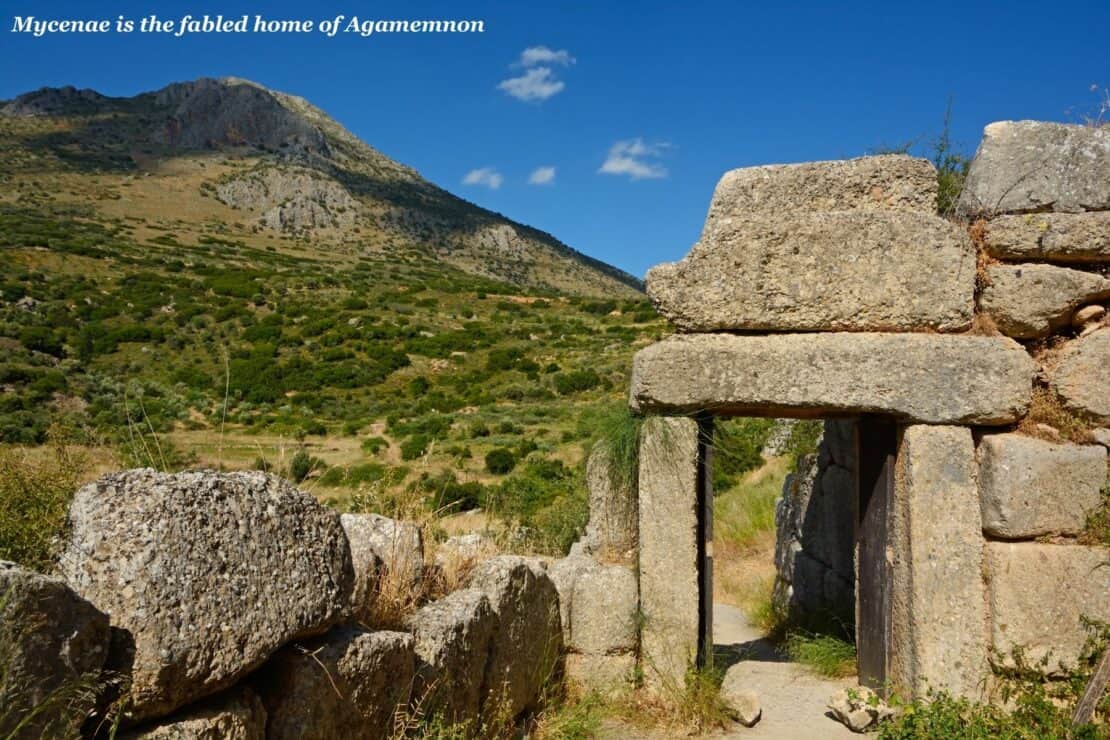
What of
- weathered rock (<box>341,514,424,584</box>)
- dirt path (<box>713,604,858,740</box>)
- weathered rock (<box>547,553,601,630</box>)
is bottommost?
dirt path (<box>713,604,858,740</box>)

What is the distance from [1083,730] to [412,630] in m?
3.43

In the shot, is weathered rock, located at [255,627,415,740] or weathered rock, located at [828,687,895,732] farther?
weathered rock, located at [828,687,895,732]

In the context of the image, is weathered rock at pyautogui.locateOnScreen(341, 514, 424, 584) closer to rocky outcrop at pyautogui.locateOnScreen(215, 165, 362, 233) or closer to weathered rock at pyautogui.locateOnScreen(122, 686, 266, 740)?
weathered rock at pyautogui.locateOnScreen(122, 686, 266, 740)

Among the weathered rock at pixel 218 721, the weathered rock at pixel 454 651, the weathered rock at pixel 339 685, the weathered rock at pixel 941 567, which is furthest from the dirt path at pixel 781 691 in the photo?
the weathered rock at pixel 218 721

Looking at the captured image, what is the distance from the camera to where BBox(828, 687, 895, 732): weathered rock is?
16.3 ft

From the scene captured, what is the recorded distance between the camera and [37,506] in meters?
2.63

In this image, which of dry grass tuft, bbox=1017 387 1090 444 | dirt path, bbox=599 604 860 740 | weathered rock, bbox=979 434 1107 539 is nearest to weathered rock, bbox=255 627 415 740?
dirt path, bbox=599 604 860 740

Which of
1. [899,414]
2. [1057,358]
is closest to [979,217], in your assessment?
[1057,358]

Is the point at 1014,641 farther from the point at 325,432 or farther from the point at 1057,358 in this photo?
the point at 325,432

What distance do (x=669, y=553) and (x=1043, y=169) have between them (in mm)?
3253

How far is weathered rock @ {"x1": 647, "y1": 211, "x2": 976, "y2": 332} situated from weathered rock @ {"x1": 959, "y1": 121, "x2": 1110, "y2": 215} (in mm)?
464

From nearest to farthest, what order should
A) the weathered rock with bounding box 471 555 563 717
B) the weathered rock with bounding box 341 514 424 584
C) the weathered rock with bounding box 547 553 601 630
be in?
1. the weathered rock with bounding box 341 514 424 584
2. the weathered rock with bounding box 471 555 563 717
3. the weathered rock with bounding box 547 553 601 630

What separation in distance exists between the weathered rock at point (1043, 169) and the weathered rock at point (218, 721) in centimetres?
482

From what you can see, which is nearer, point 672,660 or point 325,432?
point 672,660
